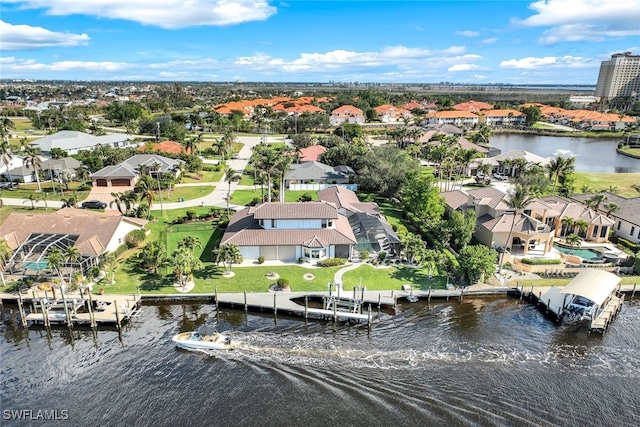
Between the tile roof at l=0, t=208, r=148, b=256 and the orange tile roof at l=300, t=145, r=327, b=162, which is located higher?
the orange tile roof at l=300, t=145, r=327, b=162

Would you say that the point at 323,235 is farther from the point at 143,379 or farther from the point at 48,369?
the point at 48,369

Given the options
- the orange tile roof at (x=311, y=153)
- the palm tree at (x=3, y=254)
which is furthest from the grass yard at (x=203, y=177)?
the palm tree at (x=3, y=254)

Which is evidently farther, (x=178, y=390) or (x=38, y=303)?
(x=38, y=303)

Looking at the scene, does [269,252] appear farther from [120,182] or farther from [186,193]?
[120,182]

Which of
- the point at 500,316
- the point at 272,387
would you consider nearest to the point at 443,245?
the point at 500,316

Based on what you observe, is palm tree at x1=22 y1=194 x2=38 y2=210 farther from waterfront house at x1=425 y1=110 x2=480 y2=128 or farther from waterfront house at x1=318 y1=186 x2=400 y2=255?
waterfront house at x1=425 y1=110 x2=480 y2=128

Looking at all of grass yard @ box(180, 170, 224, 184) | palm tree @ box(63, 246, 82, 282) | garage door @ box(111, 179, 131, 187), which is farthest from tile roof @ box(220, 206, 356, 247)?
garage door @ box(111, 179, 131, 187)
